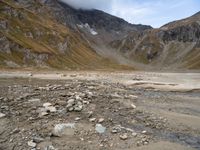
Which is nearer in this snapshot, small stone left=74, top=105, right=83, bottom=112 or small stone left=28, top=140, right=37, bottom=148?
small stone left=28, top=140, right=37, bottom=148

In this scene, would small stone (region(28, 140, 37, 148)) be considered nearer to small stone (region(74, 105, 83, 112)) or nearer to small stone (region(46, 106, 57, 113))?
small stone (region(46, 106, 57, 113))

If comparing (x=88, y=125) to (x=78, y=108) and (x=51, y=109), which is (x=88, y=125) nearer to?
(x=78, y=108)

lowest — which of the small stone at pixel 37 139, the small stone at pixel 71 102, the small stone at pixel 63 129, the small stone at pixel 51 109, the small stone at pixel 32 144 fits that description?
the small stone at pixel 32 144

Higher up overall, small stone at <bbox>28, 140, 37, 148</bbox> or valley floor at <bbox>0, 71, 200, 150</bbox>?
valley floor at <bbox>0, 71, 200, 150</bbox>

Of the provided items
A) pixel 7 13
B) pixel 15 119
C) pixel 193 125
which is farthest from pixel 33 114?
pixel 7 13

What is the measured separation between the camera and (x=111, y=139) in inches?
727

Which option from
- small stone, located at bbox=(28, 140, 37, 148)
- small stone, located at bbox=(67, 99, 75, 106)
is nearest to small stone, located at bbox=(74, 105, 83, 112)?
small stone, located at bbox=(67, 99, 75, 106)

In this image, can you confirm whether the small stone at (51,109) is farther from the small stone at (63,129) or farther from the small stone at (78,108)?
the small stone at (63,129)

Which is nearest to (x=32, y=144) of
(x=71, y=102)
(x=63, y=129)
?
(x=63, y=129)

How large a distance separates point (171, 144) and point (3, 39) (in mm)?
132990

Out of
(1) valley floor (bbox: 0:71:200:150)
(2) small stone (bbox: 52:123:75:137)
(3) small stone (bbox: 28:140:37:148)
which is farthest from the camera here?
(2) small stone (bbox: 52:123:75:137)

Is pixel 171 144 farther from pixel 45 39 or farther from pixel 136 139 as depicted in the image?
pixel 45 39

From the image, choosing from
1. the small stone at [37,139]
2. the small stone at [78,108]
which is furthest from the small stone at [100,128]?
the small stone at [37,139]

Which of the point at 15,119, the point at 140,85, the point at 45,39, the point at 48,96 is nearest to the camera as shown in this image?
the point at 15,119
